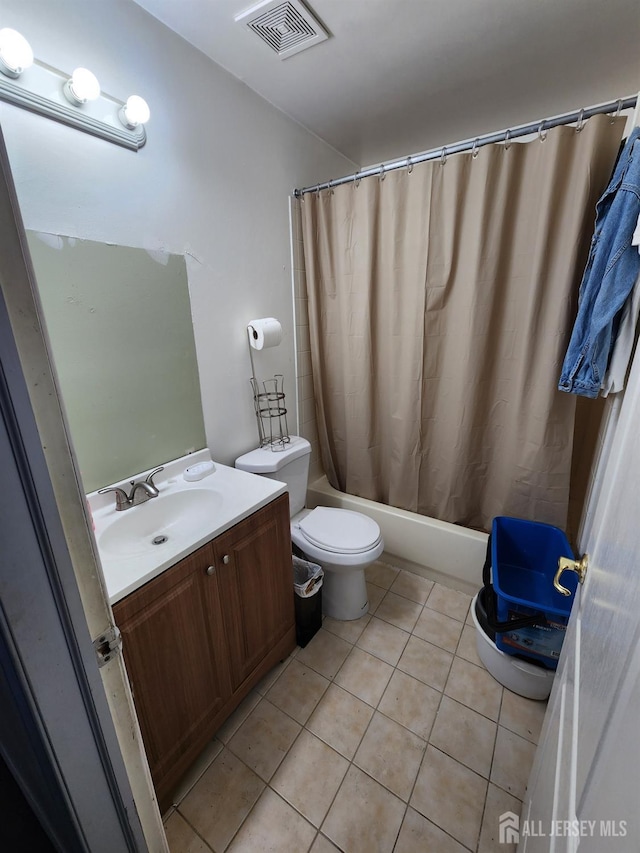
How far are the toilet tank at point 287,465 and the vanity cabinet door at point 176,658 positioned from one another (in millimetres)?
591

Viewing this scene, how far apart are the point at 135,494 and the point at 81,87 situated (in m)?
1.23

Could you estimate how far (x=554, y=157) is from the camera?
52.2 inches

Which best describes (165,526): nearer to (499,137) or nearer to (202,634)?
(202,634)

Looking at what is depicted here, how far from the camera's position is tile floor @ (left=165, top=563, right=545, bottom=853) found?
3.38 ft

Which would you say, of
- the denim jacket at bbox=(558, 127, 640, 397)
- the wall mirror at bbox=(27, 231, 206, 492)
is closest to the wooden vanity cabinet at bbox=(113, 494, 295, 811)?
the wall mirror at bbox=(27, 231, 206, 492)

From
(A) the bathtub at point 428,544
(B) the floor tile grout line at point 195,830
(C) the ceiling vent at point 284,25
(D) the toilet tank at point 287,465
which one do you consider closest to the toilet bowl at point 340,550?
(D) the toilet tank at point 287,465

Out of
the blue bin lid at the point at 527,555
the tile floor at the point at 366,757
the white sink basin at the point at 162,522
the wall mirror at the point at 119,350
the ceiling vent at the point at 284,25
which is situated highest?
the ceiling vent at the point at 284,25

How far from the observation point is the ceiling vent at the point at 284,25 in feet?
3.72

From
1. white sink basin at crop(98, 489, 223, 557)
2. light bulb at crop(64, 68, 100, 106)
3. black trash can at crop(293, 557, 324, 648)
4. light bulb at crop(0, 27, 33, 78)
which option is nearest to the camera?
light bulb at crop(0, 27, 33, 78)

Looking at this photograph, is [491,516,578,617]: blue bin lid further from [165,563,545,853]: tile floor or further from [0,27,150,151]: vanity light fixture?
[0,27,150,151]: vanity light fixture

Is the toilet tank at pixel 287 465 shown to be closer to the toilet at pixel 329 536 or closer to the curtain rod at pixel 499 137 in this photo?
the toilet at pixel 329 536

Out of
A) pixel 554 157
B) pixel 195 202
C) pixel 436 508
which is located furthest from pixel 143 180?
pixel 436 508

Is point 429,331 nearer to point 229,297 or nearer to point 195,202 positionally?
point 229,297

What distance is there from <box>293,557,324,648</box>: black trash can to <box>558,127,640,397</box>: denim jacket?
127 cm
